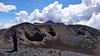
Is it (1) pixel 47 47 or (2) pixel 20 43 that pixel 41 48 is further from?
(2) pixel 20 43

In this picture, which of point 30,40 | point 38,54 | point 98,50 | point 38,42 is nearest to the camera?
point 98,50

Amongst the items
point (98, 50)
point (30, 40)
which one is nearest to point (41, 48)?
point (30, 40)

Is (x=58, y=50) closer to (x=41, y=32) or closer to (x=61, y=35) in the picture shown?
(x=61, y=35)

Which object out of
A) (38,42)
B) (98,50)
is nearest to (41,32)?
(38,42)

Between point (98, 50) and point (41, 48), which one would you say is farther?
point (41, 48)

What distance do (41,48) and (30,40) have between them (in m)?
9.35

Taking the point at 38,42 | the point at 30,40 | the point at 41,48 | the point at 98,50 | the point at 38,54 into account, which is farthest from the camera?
the point at 30,40

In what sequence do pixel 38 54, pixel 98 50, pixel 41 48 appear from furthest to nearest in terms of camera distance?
pixel 41 48, pixel 38 54, pixel 98 50

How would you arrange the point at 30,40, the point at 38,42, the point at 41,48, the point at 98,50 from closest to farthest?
the point at 98,50 → the point at 41,48 → the point at 38,42 → the point at 30,40

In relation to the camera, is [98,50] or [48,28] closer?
[98,50]

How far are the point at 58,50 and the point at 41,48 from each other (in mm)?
3446

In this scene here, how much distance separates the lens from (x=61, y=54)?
155 ft

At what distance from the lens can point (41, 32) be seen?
55812 millimetres

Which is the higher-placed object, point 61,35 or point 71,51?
point 61,35
